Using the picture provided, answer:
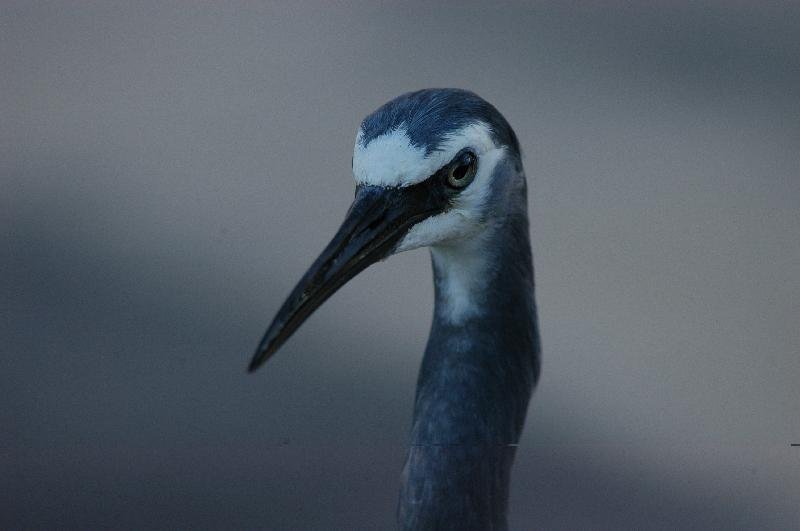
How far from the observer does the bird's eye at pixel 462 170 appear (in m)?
1.06

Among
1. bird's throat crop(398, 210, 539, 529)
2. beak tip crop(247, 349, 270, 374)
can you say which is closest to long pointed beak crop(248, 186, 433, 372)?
beak tip crop(247, 349, 270, 374)

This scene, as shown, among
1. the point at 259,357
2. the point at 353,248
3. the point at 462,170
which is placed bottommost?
the point at 259,357

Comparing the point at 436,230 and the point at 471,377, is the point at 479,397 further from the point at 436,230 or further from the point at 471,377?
the point at 436,230

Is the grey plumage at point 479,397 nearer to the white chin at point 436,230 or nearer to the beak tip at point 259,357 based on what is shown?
the white chin at point 436,230

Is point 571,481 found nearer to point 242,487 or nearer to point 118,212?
point 242,487

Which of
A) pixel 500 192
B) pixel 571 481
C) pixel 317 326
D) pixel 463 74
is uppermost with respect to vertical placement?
pixel 463 74

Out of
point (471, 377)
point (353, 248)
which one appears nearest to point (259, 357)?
point (353, 248)

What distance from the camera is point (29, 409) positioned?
1.67m

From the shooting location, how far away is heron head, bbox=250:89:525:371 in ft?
3.34

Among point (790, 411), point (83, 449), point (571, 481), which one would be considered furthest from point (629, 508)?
point (83, 449)

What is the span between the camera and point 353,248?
40.4 inches

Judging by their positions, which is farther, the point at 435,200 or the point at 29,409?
the point at 29,409

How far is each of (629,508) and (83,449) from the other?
2.95ft

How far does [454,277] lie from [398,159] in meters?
0.18
